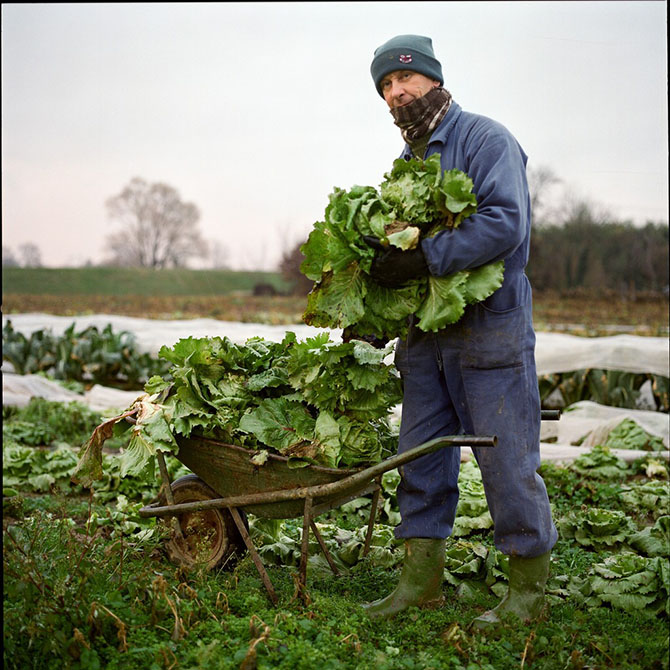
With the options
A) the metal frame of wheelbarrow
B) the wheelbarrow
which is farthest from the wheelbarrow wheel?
the metal frame of wheelbarrow

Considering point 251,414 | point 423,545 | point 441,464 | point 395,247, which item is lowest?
point 423,545

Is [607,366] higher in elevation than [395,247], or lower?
lower

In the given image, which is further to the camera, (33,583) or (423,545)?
(423,545)

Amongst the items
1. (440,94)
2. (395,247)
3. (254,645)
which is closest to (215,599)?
(254,645)

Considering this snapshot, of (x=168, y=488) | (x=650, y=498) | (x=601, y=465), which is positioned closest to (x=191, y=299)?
(x=601, y=465)

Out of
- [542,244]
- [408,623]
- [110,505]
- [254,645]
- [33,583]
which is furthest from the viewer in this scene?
[542,244]

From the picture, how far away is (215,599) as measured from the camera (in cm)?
318

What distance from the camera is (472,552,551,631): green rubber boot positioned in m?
3.11

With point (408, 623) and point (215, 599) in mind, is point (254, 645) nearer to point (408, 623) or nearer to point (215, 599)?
point (215, 599)

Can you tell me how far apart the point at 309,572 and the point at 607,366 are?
5498 mm

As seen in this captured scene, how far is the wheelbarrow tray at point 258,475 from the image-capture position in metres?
3.21

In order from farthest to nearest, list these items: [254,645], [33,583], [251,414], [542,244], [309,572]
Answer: [542,244], [309,572], [251,414], [33,583], [254,645]

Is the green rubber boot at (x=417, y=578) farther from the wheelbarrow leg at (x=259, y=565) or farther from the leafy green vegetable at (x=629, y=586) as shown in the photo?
the leafy green vegetable at (x=629, y=586)

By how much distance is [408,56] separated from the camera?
306cm
